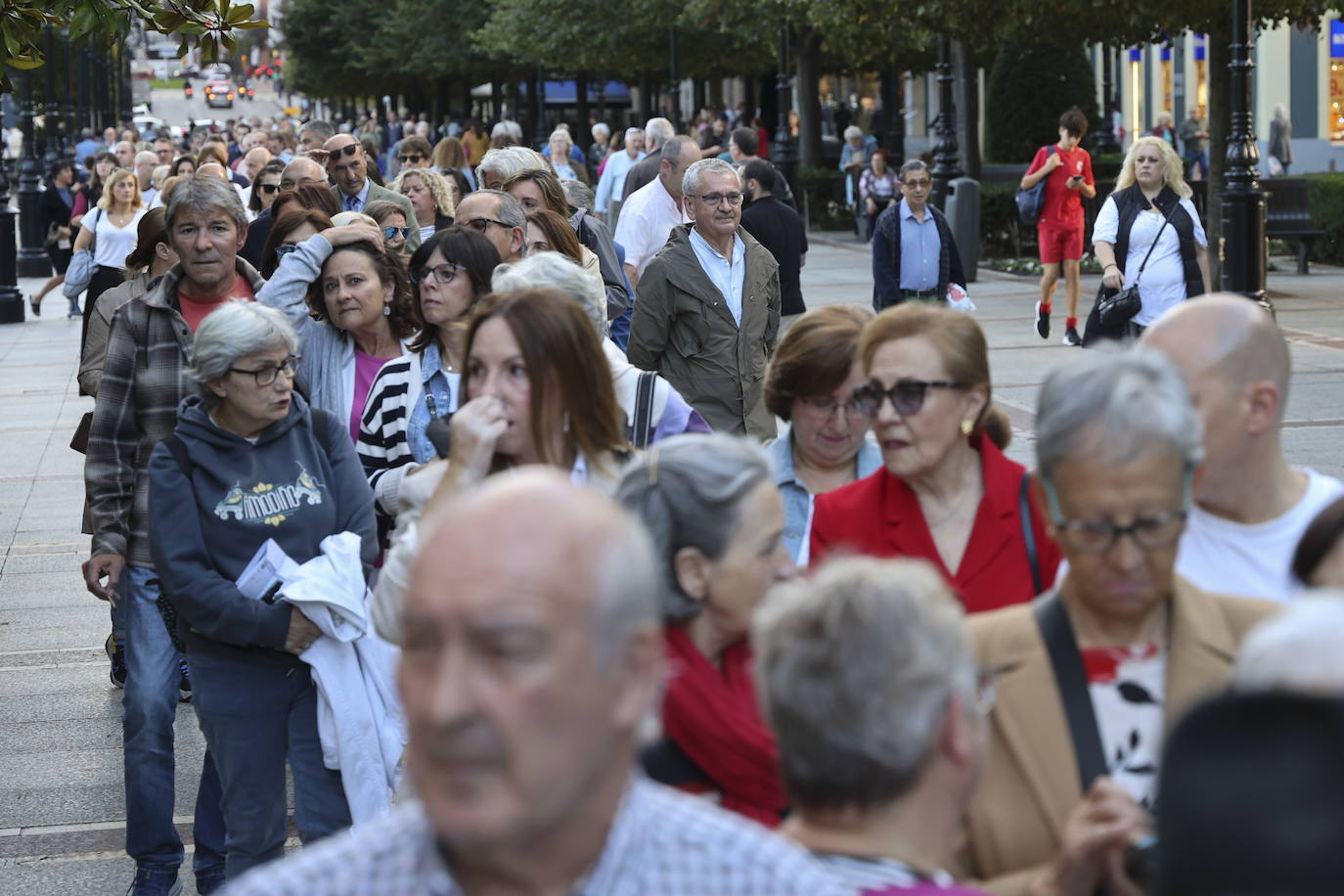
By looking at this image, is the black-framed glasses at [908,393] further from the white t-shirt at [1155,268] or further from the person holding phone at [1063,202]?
the person holding phone at [1063,202]

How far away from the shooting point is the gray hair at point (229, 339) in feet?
15.9

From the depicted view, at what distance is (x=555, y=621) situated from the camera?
1.89 m

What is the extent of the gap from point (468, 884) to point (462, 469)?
189 cm

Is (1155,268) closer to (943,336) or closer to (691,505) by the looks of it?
(943,336)

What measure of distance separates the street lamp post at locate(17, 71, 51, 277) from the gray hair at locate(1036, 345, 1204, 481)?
26.6 m

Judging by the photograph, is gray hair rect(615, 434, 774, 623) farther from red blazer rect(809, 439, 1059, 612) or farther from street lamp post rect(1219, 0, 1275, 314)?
street lamp post rect(1219, 0, 1275, 314)

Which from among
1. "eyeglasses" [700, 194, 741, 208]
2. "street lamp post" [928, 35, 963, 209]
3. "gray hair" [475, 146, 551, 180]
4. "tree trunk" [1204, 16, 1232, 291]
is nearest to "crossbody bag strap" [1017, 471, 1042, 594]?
"eyeglasses" [700, 194, 741, 208]

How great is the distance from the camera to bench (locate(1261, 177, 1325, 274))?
22.5m

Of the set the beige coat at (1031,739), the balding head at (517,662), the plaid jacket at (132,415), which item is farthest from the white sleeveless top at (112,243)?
the balding head at (517,662)

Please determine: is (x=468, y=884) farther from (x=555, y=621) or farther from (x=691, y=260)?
(x=691, y=260)

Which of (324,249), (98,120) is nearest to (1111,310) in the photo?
(324,249)

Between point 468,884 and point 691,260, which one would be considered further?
point 691,260

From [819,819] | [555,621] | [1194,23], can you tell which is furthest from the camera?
[1194,23]

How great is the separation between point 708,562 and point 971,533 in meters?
0.96
